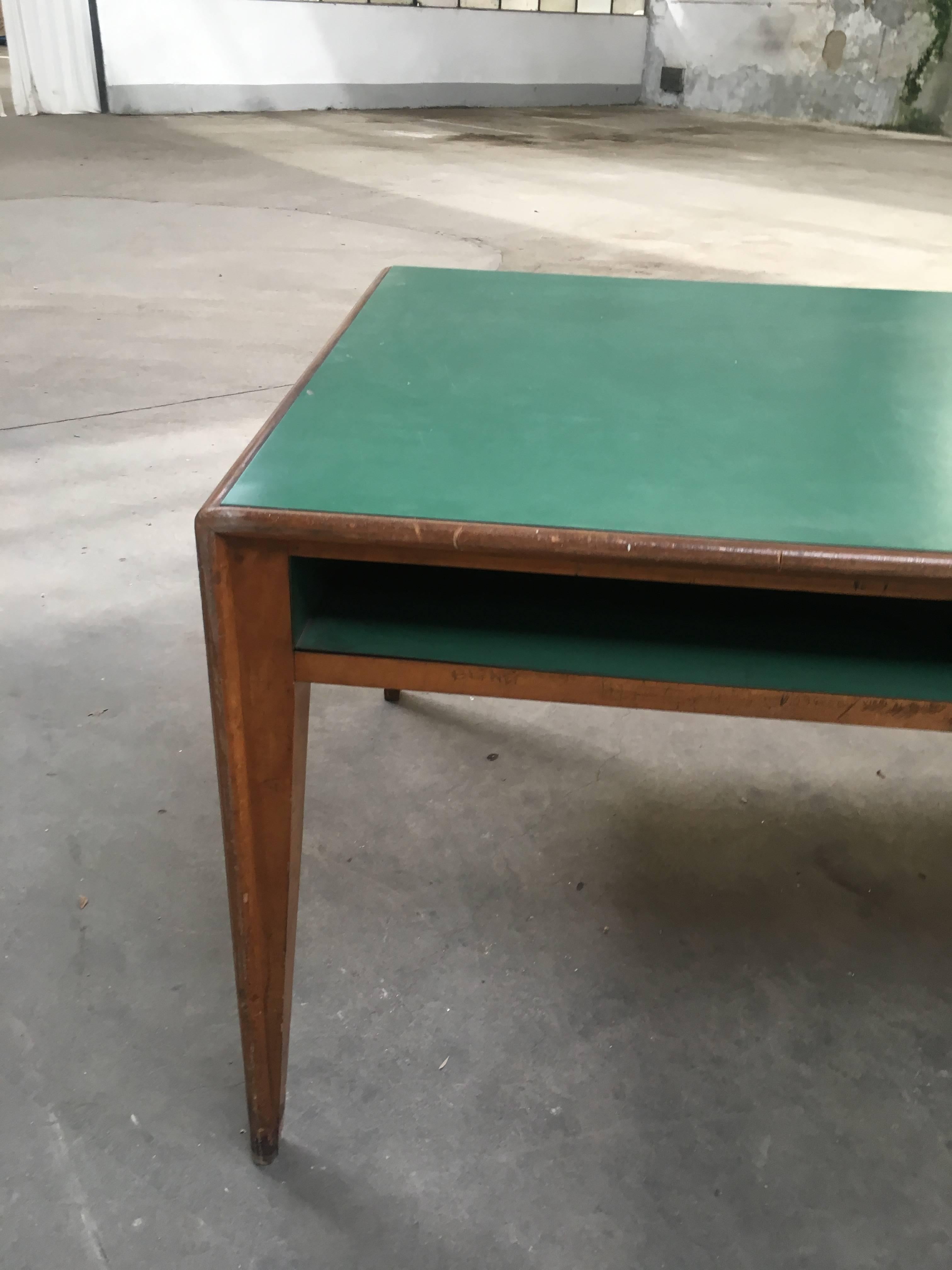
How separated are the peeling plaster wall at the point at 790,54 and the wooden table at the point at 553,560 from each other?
743 centimetres

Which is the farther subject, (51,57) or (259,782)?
(51,57)

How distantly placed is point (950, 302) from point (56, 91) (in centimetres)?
658

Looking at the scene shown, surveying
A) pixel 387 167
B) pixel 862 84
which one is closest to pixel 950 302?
pixel 387 167

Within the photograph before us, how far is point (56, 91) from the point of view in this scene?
627 cm

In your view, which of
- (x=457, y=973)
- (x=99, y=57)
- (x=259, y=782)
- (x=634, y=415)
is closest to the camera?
(x=259, y=782)

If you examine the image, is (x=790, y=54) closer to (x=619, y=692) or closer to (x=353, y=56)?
(x=353, y=56)

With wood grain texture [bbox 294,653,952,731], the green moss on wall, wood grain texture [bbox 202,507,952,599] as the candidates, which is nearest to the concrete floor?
wood grain texture [bbox 294,653,952,731]

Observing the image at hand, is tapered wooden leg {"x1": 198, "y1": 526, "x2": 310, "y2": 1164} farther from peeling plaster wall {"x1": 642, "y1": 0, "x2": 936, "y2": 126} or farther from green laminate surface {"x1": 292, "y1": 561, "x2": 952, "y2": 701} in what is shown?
peeling plaster wall {"x1": 642, "y1": 0, "x2": 936, "y2": 126}

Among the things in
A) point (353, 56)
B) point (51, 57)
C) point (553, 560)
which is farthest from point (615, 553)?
point (353, 56)

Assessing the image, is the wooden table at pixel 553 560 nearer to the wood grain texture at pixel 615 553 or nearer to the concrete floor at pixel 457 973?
the wood grain texture at pixel 615 553

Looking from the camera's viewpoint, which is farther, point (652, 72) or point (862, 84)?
point (652, 72)

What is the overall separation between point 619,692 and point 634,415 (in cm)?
24

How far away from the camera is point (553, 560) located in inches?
24.8

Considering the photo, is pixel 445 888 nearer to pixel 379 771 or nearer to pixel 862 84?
pixel 379 771
